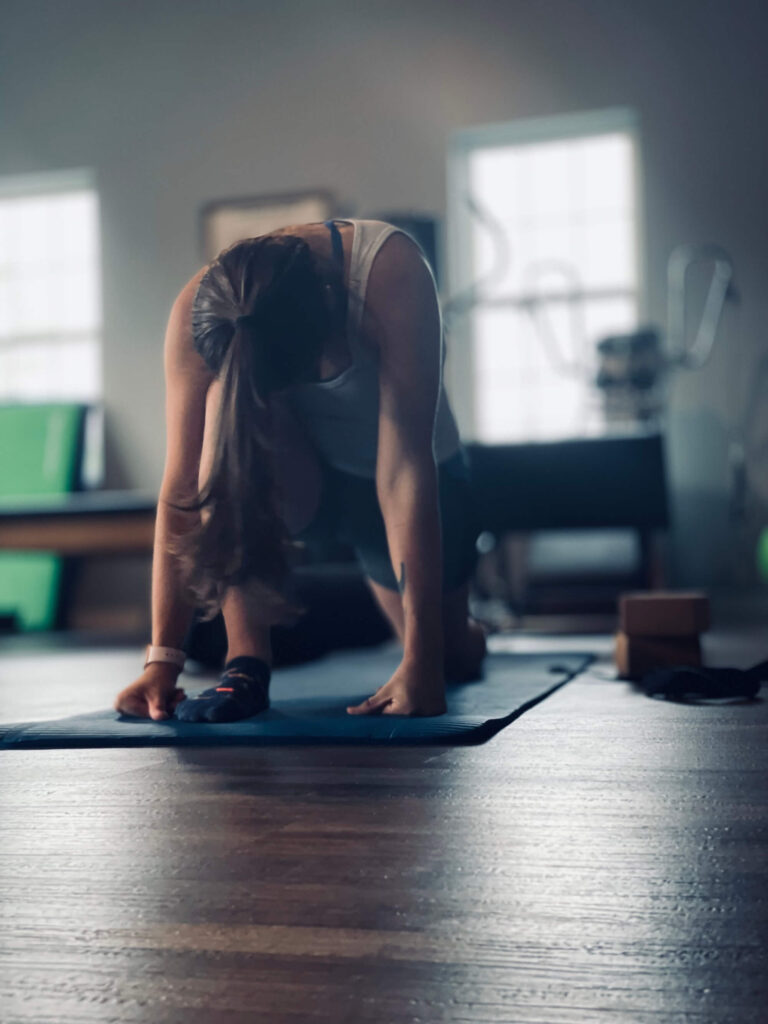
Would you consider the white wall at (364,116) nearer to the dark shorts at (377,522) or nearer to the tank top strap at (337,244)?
the dark shorts at (377,522)

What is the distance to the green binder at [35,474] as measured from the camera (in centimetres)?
523

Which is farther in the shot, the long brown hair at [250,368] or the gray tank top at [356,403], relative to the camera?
the gray tank top at [356,403]

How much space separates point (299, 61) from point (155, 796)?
5244 millimetres

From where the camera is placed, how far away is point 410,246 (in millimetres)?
1748

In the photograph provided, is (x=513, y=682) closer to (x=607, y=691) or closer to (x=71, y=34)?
(x=607, y=691)

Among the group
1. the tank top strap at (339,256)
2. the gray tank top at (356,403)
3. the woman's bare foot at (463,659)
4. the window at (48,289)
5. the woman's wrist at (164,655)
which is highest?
the window at (48,289)

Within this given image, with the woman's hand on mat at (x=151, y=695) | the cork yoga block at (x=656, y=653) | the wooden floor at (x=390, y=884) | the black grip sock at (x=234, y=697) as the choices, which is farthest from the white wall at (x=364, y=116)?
the wooden floor at (x=390, y=884)

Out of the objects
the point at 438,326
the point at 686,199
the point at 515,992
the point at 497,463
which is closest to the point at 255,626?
the point at 438,326

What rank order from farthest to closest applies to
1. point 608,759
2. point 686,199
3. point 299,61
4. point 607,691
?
1. point 299,61
2. point 686,199
3. point 607,691
4. point 608,759

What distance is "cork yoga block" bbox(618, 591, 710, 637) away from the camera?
2301mm

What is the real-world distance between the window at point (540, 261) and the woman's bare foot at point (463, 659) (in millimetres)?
3168

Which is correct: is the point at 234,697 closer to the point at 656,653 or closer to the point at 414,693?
the point at 414,693

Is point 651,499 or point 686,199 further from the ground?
point 686,199

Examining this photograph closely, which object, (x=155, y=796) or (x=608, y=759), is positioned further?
(x=608, y=759)
